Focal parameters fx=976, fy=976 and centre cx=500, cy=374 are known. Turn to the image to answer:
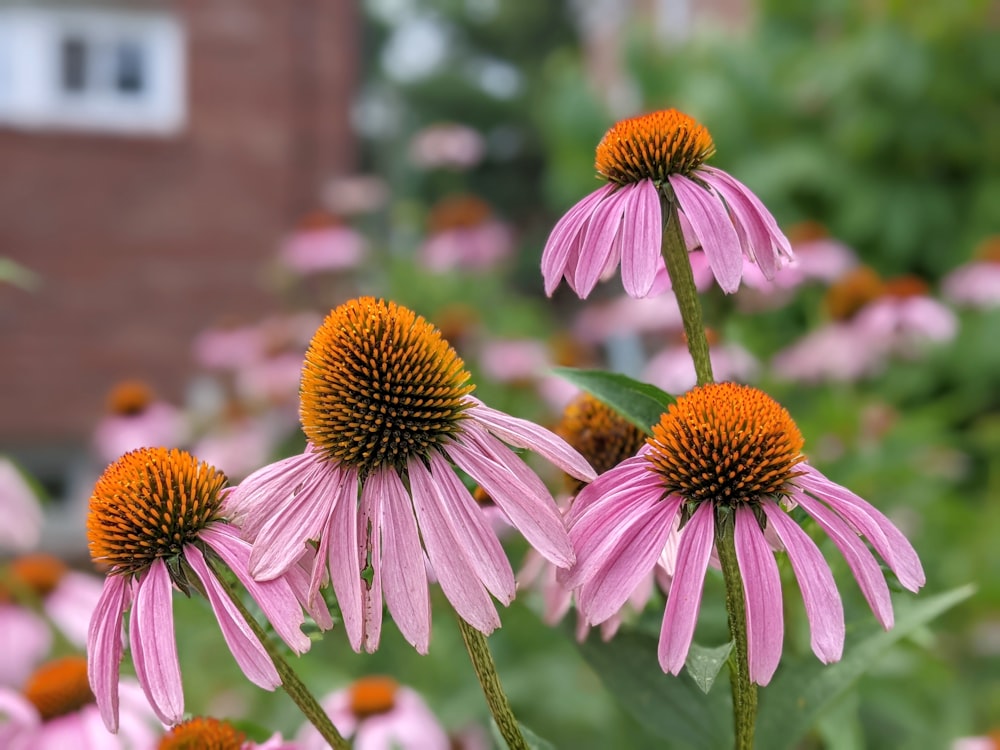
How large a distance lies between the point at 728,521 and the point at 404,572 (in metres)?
0.12

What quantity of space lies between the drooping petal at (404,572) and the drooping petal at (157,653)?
3.1 inches

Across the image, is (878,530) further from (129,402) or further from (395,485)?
(129,402)

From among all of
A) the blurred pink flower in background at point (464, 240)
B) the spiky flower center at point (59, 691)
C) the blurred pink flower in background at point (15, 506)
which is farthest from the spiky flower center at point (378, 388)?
the blurred pink flower in background at point (464, 240)

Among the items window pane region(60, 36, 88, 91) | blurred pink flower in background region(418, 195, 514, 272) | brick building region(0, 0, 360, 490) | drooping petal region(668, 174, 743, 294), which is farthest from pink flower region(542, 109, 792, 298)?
window pane region(60, 36, 88, 91)

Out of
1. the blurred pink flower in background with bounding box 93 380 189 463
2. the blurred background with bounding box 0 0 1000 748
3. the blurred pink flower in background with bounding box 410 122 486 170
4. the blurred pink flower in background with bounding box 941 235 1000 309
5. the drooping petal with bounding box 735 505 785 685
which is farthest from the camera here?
the blurred pink flower in background with bounding box 410 122 486 170

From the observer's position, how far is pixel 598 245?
0.40 meters

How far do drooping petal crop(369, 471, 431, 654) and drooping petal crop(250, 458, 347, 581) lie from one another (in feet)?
0.07

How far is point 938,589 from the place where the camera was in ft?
4.78

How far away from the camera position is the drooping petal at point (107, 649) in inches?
13.8

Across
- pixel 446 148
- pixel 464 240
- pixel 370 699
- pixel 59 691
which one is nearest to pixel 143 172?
pixel 446 148

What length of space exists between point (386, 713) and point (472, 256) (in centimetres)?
157

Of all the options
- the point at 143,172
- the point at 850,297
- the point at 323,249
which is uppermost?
the point at 143,172

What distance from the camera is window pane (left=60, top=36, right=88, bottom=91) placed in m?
4.64

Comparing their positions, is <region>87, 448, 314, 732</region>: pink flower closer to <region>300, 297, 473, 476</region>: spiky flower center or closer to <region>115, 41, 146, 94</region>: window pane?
<region>300, 297, 473, 476</region>: spiky flower center
